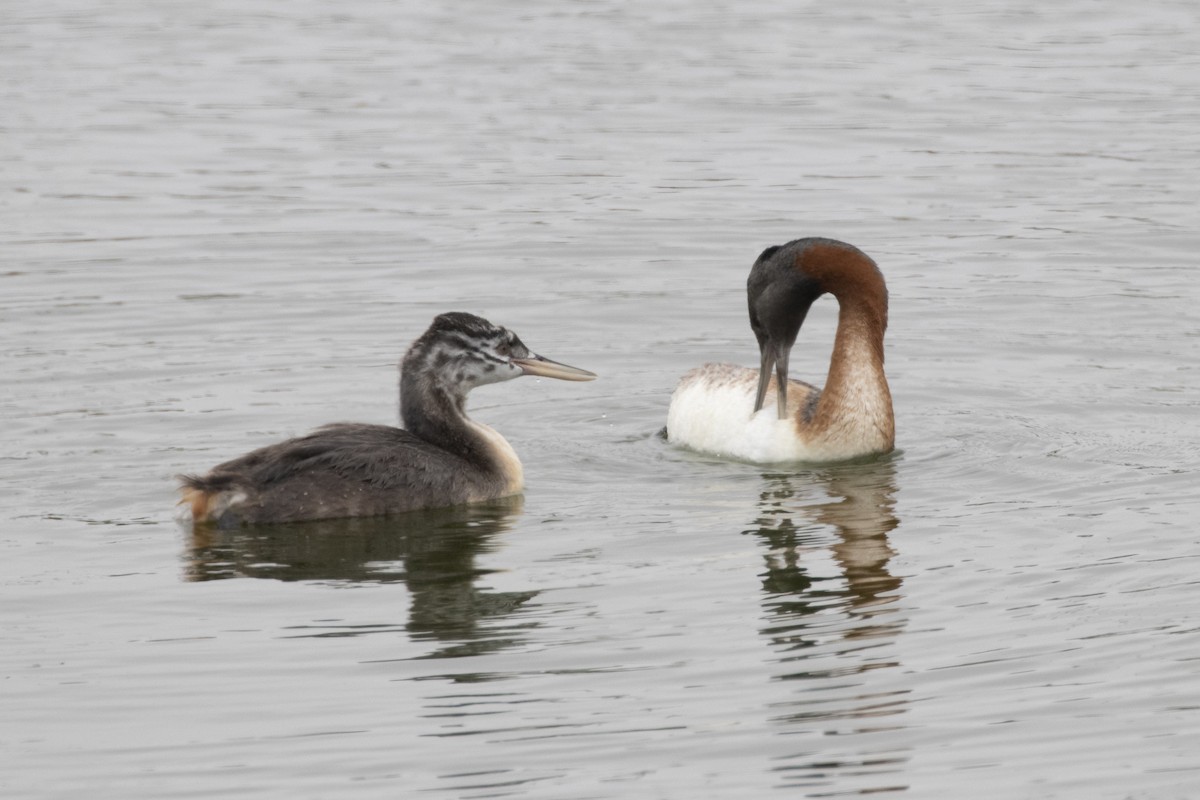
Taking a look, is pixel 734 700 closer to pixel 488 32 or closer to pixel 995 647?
pixel 995 647

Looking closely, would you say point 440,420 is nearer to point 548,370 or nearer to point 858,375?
point 548,370

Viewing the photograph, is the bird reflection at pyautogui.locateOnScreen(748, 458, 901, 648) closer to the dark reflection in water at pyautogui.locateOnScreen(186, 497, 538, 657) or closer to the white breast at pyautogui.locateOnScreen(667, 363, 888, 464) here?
the white breast at pyautogui.locateOnScreen(667, 363, 888, 464)

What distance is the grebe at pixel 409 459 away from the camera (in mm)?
9969

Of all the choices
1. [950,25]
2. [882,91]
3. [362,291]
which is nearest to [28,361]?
[362,291]

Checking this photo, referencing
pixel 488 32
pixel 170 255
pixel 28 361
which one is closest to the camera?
pixel 28 361

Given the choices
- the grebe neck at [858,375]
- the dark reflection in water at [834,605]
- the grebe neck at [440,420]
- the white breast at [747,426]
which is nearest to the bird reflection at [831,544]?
the dark reflection in water at [834,605]

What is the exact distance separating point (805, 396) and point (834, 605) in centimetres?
308

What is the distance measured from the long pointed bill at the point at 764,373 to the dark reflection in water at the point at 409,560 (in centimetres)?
173

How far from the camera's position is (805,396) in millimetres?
11672

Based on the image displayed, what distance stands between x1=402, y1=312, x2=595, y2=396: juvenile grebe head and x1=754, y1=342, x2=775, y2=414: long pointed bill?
4.85 ft

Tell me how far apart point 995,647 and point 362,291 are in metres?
7.89

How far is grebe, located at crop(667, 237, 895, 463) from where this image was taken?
11.3 meters

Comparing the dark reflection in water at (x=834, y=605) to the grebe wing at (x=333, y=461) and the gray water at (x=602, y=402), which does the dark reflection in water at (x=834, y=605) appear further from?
the grebe wing at (x=333, y=461)

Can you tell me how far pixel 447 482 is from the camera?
1034 centimetres
